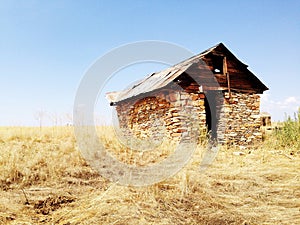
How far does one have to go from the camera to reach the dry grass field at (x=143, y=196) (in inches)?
108

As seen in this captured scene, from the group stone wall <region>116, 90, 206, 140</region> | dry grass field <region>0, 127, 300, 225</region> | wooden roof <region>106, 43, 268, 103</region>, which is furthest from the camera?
wooden roof <region>106, 43, 268, 103</region>

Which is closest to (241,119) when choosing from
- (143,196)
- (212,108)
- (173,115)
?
(212,108)

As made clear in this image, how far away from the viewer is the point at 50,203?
317 centimetres

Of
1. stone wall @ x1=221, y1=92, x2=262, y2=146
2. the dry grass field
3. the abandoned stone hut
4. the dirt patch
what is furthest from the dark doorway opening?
the dirt patch

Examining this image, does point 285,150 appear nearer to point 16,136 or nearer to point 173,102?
point 173,102

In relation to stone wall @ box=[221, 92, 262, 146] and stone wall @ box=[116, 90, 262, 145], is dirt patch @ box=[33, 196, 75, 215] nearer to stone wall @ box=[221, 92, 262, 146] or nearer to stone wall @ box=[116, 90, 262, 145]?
stone wall @ box=[116, 90, 262, 145]

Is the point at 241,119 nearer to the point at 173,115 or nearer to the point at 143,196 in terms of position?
the point at 173,115

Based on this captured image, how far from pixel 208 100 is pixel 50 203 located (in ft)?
29.1

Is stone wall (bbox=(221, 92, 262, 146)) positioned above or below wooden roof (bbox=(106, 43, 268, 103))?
below

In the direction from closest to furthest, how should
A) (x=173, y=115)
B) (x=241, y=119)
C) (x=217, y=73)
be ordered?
(x=173, y=115) → (x=241, y=119) → (x=217, y=73)

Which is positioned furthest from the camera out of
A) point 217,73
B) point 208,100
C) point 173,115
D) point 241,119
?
point 208,100

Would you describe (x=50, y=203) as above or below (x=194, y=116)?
below

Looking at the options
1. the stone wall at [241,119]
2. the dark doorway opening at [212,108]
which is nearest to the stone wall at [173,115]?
the dark doorway opening at [212,108]

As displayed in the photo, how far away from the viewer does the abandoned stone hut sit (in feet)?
31.4
